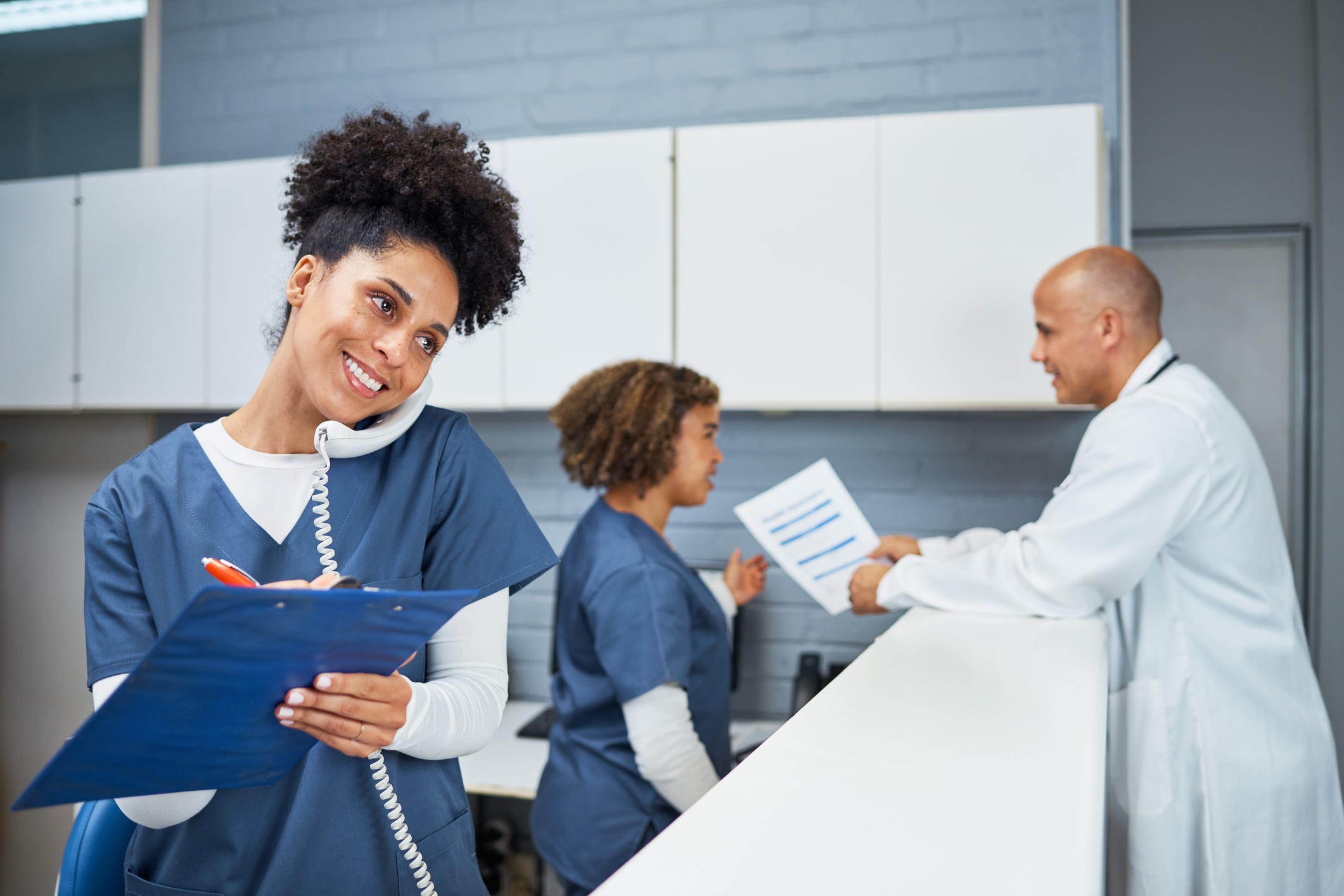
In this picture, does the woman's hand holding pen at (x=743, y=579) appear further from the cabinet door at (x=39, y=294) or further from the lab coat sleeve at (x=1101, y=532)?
the cabinet door at (x=39, y=294)

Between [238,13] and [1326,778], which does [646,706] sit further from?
[238,13]

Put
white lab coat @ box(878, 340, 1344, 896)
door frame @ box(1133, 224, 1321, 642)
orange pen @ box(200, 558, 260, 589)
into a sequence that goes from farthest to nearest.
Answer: door frame @ box(1133, 224, 1321, 642)
white lab coat @ box(878, 340, 1344, 896)
orange pen @ box(200, 558, 260, 589)

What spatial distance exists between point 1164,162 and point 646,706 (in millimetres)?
2369

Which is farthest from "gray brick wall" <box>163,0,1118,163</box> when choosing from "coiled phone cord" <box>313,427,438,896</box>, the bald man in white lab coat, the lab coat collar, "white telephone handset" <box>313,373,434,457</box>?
"coiled phone cord" <box>313,427,438,896</box>

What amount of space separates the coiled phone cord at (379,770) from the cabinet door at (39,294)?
79.2 inches

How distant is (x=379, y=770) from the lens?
902 millimetres

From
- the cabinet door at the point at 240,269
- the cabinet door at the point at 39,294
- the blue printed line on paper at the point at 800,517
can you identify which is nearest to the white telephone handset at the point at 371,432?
the blue printed line on paper at the point at 800,517

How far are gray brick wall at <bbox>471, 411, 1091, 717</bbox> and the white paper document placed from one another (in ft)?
1.79

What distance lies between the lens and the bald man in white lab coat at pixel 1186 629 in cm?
144

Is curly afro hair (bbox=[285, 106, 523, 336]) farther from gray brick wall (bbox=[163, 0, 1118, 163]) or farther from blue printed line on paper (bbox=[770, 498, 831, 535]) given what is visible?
gray brick wall (bbox=[163, 0, 1118, 163])

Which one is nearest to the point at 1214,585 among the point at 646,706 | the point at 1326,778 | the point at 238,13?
the point at 1326,778

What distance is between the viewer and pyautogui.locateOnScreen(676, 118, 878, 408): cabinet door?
81.7 inches

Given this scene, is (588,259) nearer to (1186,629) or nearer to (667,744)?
(667,744)

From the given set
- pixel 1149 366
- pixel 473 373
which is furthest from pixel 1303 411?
pixel 473 373
